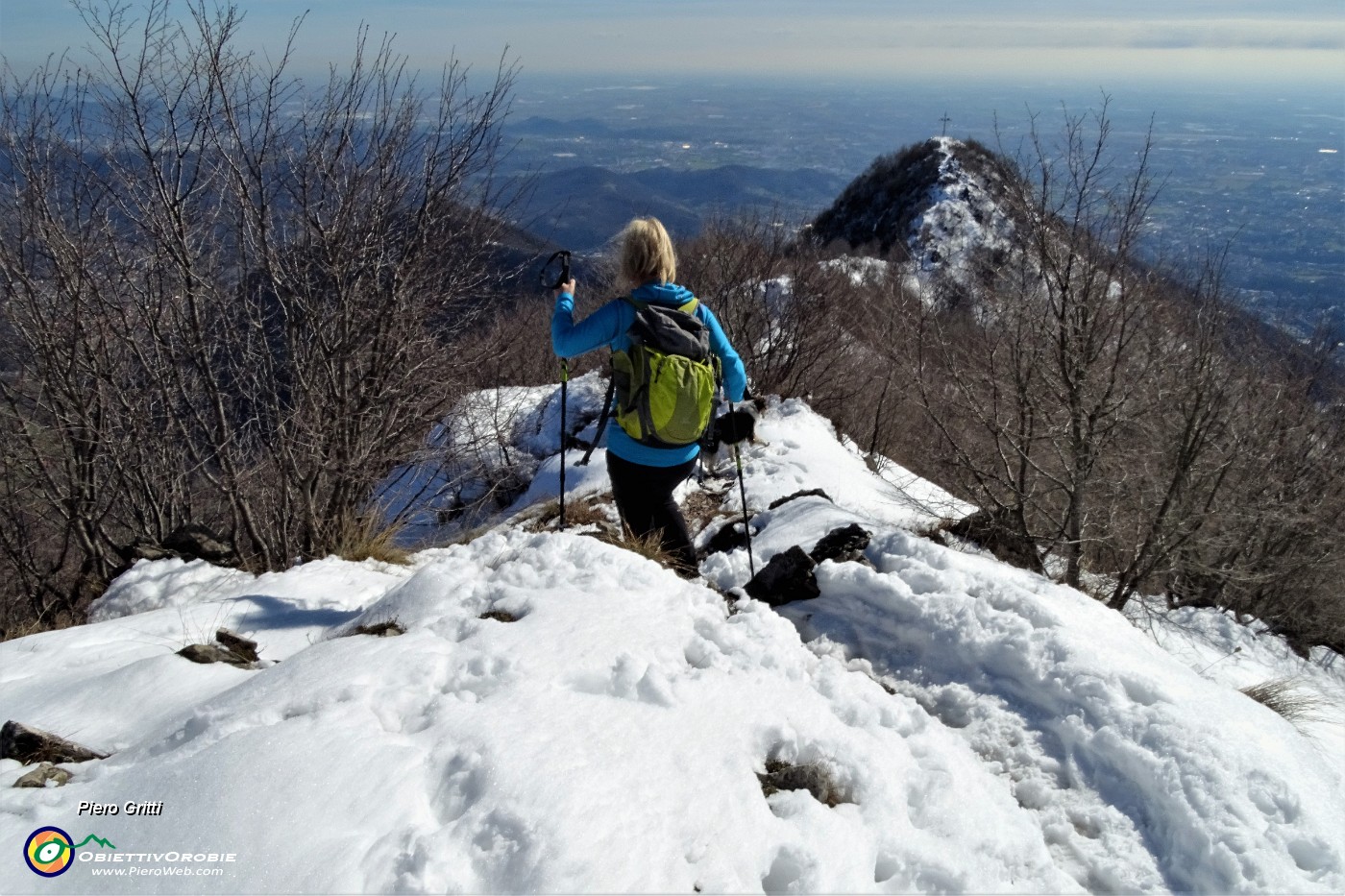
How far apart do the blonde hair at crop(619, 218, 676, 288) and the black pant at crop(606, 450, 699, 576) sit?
3.53 feet

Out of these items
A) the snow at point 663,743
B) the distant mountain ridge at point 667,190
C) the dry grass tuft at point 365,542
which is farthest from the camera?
the distant mountain ridge at point 667,190

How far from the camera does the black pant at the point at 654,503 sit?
4.33 meters

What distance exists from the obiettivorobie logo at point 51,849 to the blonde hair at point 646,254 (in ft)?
10.6

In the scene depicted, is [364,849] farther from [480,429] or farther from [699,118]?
[699,118]

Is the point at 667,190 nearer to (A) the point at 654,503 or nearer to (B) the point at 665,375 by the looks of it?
(A) the point at 654,503

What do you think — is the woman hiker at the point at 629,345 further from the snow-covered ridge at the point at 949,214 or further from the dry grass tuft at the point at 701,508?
the snow-covered ridge at the point at 949,214

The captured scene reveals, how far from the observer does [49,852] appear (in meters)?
2.03

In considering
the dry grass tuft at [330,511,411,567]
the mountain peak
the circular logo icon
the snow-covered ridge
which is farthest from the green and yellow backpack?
the mountain peak

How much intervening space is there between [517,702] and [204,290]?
Answer: 5040 millimetres

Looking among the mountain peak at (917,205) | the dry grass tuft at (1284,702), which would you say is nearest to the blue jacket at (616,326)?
the dry grass tuft at (1284,702)

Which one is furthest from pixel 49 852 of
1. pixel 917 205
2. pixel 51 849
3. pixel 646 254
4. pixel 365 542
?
pixel 917 205

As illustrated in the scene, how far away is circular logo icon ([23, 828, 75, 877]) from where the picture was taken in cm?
197

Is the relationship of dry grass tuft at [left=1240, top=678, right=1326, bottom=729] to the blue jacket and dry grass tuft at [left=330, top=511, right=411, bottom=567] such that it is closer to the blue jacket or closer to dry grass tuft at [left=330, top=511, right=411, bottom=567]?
the blue jacket

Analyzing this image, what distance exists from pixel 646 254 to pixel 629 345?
20.2 inches
